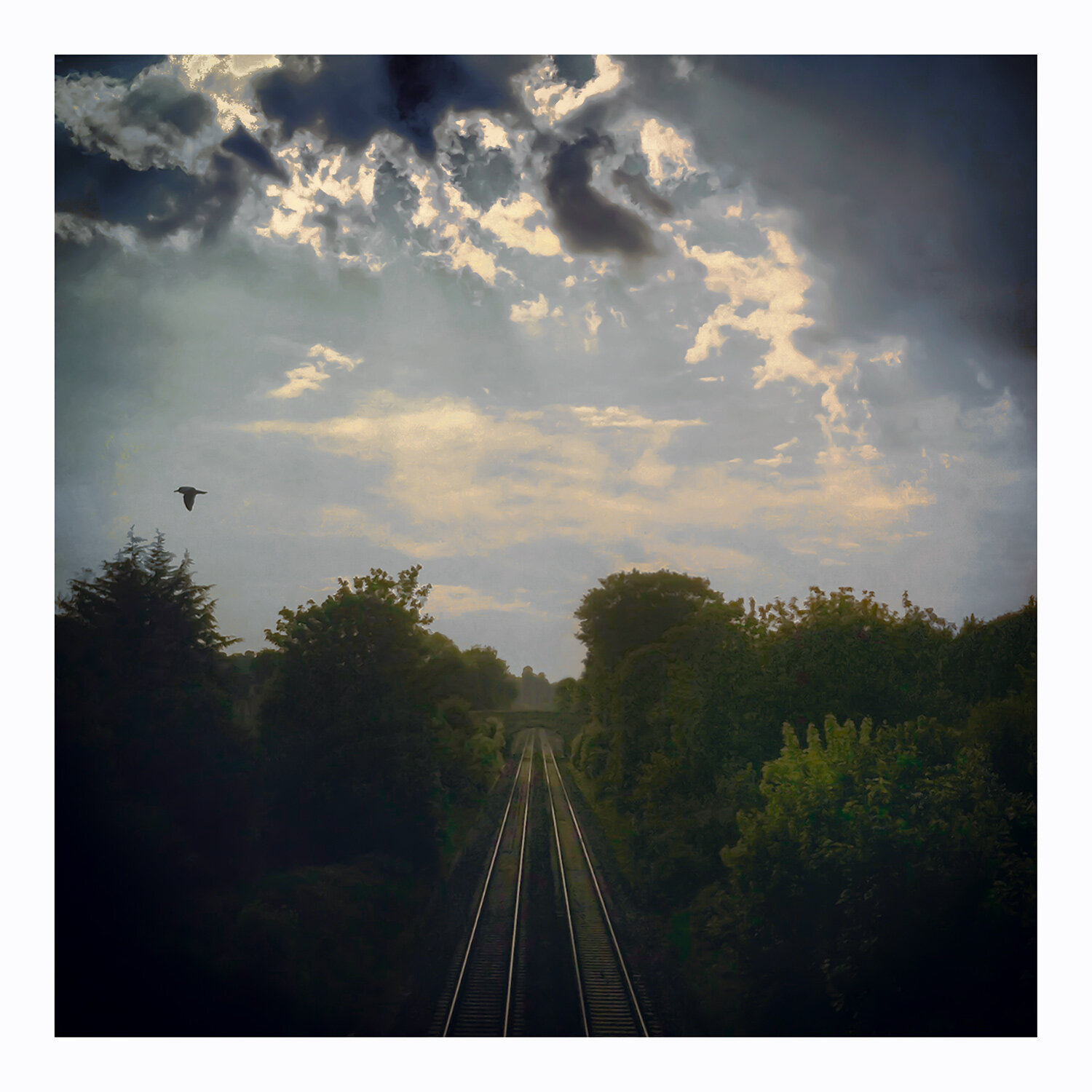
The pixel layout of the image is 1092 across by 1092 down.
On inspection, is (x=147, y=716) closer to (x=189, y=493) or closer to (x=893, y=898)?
(x=189, y=493)

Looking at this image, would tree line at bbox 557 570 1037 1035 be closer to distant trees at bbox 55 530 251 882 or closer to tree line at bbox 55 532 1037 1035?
tree line at bbox 55 532 1037 1035

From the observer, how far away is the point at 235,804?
33.5 ft

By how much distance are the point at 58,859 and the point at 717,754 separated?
1080cm

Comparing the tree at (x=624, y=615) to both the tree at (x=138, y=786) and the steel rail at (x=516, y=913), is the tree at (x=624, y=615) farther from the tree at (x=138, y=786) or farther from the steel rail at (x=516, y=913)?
the tree at (x=138, y=786)

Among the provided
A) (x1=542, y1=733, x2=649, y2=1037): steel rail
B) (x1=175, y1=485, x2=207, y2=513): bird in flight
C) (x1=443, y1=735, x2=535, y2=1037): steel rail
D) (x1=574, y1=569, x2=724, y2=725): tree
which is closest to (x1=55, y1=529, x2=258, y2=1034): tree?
(x1=175, y1=485, x2=207, y2=513): bird in flight

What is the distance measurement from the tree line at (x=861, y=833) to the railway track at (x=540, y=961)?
1.12 meters

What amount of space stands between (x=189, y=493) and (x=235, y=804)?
497cm

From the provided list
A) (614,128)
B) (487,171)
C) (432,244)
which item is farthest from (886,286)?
(432,244)

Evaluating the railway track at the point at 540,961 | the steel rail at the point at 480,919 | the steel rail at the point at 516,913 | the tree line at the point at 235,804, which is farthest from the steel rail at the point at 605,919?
the tree line at the point at 235,804

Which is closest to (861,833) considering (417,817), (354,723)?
(417,817)

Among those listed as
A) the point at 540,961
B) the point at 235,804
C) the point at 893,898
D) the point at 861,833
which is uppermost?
the point at 861,833

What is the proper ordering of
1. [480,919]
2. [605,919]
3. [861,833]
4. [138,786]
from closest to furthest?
1. [861,833]
2. [138,786]
3. [480,919]
4. [605,919]

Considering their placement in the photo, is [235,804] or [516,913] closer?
[235,804]

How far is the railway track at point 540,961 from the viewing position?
8.78 meters
